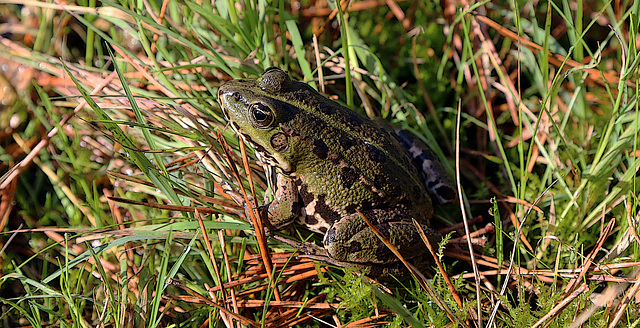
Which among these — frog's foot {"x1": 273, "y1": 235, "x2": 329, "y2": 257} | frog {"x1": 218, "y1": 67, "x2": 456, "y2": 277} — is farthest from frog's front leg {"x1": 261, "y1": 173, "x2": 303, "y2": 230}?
frog's foot {"x1": 273, "y1": 235, "x2": 329, "y2": 257}

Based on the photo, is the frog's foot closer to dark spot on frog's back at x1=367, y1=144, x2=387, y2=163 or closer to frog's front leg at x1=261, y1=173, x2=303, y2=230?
frog's front leg at x1=261, y1=173, x2=303, y2=230

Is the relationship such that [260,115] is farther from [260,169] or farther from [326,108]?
[260,169]

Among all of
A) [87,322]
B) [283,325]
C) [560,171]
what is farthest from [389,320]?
[87,322]

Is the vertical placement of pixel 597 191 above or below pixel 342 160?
below

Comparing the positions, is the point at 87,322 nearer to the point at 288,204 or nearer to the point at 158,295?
the point at 158,295

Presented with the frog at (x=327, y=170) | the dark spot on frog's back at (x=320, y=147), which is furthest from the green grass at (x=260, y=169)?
the dark spot on frog's back at (x=320, y=147)

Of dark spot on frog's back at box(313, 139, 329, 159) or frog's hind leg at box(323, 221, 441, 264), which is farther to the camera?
dark spot on frog's back at box(313, 139, 329, 159)
